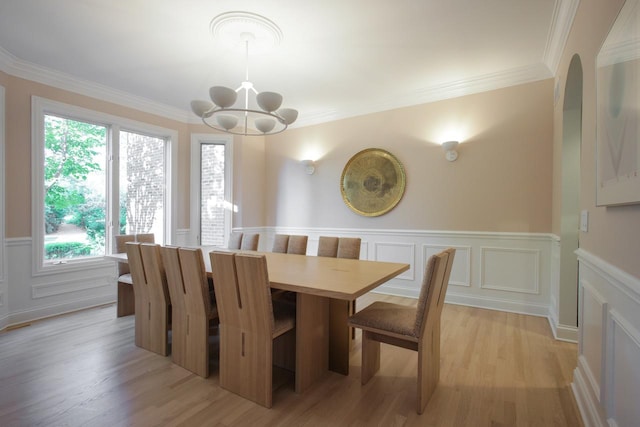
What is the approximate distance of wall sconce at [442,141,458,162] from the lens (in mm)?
3646

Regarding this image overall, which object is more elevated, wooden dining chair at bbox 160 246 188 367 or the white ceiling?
the white ceiling

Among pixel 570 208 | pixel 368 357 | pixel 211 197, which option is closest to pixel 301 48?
pixel 368 357

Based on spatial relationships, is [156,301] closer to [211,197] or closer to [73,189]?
[73,189]

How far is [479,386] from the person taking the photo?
1.99m

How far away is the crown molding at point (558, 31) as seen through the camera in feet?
7.26

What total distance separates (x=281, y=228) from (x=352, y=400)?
11.8 ft

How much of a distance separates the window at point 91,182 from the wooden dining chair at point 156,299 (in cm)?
186

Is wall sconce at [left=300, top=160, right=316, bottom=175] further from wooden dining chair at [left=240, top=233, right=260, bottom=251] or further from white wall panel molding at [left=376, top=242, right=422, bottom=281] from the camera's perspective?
wooden dining chair at [left=240, top=233, right=260, bottom=251]

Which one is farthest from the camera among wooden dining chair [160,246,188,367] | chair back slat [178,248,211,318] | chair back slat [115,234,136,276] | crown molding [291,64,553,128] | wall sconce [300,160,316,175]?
wall sconce [300,160,316,175]

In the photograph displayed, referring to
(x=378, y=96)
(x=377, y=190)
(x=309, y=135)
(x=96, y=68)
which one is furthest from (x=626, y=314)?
(x=96, y=68)

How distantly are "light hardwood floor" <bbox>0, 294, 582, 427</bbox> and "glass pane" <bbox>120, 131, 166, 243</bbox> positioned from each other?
6.03 feet

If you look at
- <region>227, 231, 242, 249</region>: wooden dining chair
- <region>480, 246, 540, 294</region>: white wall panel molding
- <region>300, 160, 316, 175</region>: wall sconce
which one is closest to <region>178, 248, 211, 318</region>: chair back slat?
<region>227, 231, 242, 249</region>: wooden dining chair

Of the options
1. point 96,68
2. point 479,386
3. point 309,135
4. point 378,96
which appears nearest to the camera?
point 479,386

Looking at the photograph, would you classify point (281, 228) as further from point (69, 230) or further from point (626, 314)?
point (626, 314)
